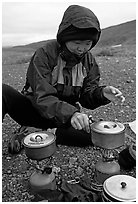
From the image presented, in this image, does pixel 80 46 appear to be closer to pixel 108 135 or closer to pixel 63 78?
pixel 63 78

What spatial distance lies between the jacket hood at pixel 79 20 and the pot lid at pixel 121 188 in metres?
0.65

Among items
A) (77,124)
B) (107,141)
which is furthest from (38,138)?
(107,141)

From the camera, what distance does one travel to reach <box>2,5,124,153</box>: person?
1.32 meters

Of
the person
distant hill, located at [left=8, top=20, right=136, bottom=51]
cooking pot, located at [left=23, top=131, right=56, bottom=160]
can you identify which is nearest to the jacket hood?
the person

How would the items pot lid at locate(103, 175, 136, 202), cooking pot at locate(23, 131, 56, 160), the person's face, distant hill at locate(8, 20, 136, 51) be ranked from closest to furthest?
pot lid at locate(103, 175, 136, 202)
cooking pot at locate(23, 131, 56, 160)
the person's face
distant hill at locate(8, 20, 136, 51)

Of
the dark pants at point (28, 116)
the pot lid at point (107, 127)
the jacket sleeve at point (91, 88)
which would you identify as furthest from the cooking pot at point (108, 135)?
the dark pants at point (28, 116)

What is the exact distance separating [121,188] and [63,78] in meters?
0.70

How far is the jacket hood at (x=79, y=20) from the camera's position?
1324 mm

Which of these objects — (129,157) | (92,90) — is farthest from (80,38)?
(129,157)

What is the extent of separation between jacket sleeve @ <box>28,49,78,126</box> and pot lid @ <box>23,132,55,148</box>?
10 centimetres

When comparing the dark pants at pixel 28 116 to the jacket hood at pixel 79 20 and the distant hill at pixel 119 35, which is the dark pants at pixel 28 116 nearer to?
the jacket hood at pixel 79 20

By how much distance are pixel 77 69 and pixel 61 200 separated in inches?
27.5

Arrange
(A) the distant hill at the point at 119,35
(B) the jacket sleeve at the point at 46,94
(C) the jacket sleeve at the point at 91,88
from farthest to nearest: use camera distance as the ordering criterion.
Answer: (A) the distant hill at the point at 119,35, (C) the jacket sleeve at the point at 91,88, (B) the jacket sleeve at the point at 46,94

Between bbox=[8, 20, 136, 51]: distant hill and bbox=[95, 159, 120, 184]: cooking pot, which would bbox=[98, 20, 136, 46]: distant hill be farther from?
bbox=[95, 159, 120, 184]: cooking pot
